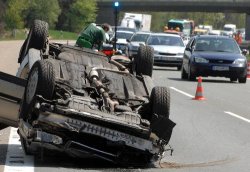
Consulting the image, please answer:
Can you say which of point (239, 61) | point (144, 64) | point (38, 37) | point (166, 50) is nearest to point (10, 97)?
point (38, 37)

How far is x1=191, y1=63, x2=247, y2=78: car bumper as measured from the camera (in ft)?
94.6

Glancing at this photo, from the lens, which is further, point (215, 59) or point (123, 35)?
point (123, 35)

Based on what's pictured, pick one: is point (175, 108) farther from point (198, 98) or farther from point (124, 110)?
point (124, 110)

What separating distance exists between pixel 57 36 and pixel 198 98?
278ft

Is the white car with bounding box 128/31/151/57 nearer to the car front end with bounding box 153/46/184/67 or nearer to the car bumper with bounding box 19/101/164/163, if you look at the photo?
the car front end with bounding box 153/46/184/67

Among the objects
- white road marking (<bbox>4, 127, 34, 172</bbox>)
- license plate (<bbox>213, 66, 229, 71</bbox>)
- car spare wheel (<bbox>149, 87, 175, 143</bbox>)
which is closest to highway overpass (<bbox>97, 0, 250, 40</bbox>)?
license plate (<bbox>213, 66, 229, 71</bbox>)

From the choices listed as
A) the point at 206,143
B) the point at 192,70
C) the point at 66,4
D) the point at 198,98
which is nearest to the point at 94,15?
the point at 66,4

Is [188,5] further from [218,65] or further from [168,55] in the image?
[218,65]

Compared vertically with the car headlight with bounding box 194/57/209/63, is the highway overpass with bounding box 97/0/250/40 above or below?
below

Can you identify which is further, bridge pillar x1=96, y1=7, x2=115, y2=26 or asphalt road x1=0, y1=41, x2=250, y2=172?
bridge pillar x1=96, y1=7, x2=115, y2=26

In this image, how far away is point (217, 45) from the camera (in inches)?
1179

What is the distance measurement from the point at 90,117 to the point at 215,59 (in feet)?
64.4

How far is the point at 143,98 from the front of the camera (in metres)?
11.0

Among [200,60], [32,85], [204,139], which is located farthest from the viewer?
[200,60]
